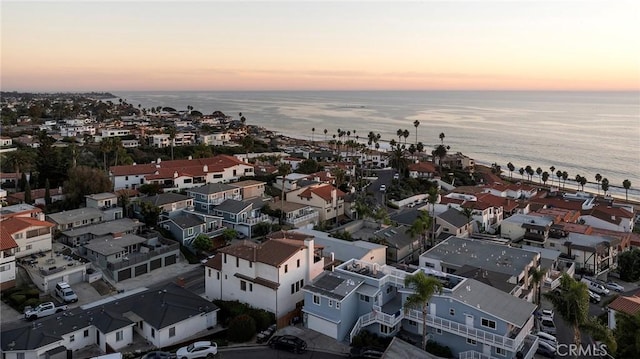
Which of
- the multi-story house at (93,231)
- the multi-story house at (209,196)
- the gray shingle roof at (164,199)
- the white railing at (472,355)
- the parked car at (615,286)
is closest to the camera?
the white railing at (472,355)

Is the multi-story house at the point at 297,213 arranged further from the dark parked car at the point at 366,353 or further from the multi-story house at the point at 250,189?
the dark parked car at the point at 366,353

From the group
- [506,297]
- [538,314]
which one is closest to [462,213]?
[538,314]

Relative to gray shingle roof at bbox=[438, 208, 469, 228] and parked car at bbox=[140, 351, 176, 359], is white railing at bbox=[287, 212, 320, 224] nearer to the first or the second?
gray shingle roof at bbox=[438, 208, 469, 228]

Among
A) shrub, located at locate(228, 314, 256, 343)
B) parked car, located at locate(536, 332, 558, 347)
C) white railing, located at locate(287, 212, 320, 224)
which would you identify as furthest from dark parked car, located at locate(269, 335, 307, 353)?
white railing, located at locate(287, 212, 320, 224)

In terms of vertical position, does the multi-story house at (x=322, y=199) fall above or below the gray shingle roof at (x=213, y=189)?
below

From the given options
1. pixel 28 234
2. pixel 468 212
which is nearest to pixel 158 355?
pixel 28 234

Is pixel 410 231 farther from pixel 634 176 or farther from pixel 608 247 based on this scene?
pixel 634 176

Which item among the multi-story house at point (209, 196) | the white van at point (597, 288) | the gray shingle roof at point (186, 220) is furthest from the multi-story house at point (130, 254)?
the white van at point (597, 288)
